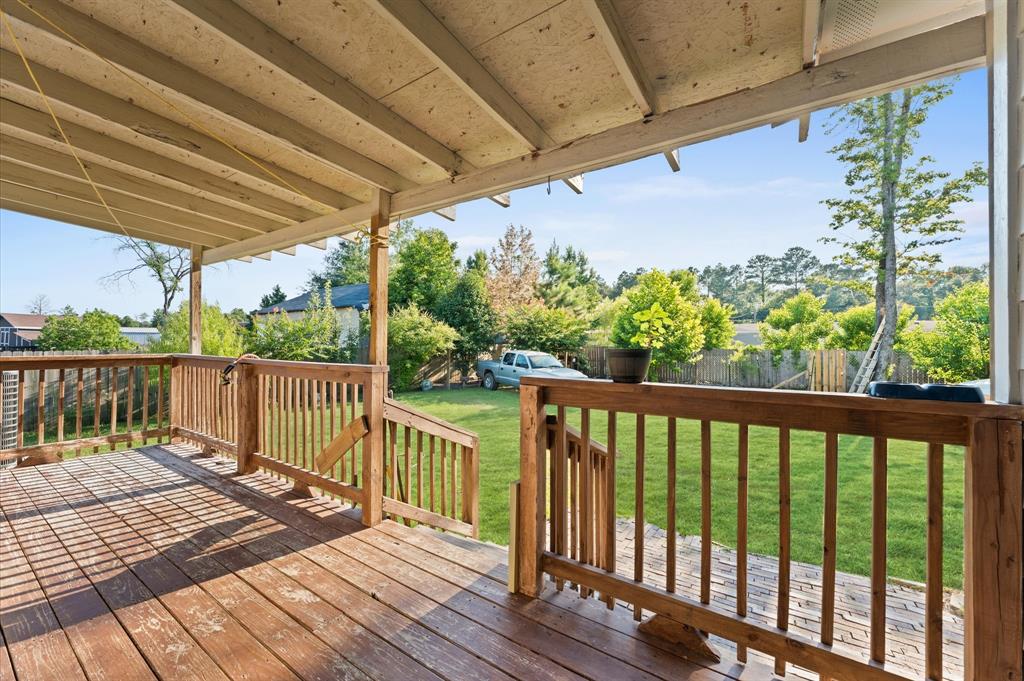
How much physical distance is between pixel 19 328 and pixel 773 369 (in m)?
27.9

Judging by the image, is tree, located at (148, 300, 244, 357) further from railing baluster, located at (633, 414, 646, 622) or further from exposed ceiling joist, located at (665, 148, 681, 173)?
railing baluster, located at (633, 414, 646, 622)

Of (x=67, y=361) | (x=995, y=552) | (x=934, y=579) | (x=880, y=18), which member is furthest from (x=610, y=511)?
(x=67, y=361)

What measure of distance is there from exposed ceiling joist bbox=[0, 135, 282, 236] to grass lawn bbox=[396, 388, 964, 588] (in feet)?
12.1

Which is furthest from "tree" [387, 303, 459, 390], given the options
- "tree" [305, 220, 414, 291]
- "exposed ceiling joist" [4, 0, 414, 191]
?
"tree" [305, 220, 414, 291]

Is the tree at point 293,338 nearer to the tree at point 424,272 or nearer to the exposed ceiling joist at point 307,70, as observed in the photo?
the tree at point 424,272

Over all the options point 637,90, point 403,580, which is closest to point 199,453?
point 403,580

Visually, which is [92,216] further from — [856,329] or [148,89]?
[856,329]

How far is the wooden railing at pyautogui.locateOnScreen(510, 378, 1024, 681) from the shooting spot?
108 cm

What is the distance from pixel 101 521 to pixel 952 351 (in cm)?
850

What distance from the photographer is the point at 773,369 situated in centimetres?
980

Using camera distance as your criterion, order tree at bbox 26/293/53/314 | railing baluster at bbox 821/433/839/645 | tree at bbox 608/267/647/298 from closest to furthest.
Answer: railing baluster at bbox 821/433/839/645 → tree at bbox 26/293/53/314 → tree at bbox 608/267/647/298

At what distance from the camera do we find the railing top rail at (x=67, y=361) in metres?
3.74

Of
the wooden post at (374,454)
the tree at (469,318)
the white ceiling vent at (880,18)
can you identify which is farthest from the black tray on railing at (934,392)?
the tree at (469,318)

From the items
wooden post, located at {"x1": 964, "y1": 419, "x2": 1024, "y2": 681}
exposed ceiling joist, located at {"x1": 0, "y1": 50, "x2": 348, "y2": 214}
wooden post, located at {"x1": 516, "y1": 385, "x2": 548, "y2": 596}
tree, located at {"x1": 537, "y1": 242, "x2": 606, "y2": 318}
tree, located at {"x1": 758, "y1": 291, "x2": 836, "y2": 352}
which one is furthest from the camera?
tree, located at {"x1": 537, "y1": 242, "x2": 606, "y2": 318}
